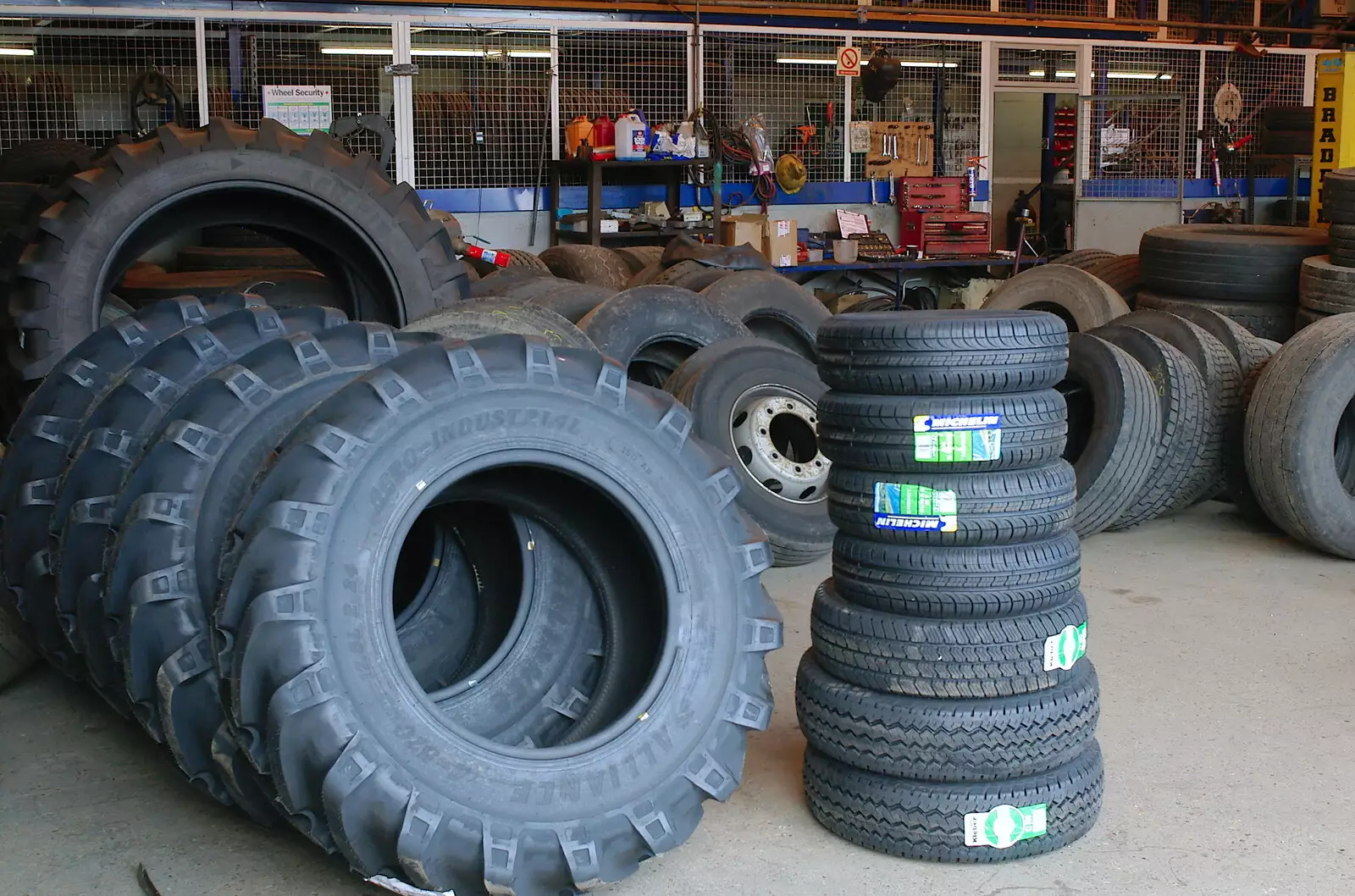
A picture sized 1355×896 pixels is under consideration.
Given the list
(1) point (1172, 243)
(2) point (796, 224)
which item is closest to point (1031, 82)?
(2) point (796, 224)

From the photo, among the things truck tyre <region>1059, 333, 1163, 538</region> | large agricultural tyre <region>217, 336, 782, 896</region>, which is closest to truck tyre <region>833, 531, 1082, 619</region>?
large agricultural tyre <region>217, 336, 782, 896</region>

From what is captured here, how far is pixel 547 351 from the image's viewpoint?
9.43 ft

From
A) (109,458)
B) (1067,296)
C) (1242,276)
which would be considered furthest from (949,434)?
(1242,276)

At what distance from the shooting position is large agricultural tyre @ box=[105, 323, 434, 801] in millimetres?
2902

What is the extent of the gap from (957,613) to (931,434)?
39 cm

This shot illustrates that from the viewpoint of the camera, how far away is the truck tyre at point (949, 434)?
301cm

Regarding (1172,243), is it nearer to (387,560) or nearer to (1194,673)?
(1194,673)

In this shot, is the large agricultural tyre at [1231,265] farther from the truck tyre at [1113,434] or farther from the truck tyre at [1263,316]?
the truck tyre at [1113,434]

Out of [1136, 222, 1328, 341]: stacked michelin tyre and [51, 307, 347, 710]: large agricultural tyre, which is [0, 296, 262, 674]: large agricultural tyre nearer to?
[51, 307, 347, 710]: large agricultural tyre

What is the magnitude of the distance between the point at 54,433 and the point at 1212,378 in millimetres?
4438

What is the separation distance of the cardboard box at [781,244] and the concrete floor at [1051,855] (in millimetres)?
7065

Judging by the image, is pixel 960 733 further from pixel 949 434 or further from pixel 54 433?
pixel 54 433

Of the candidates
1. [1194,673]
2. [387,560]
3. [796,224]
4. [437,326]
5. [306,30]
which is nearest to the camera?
[387,560]

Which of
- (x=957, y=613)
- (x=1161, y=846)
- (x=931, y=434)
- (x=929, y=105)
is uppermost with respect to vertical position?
(x=929, y=105)
